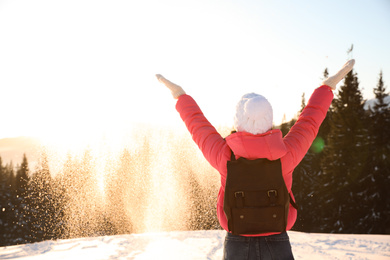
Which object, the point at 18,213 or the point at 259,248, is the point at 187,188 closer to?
the point at 18,213

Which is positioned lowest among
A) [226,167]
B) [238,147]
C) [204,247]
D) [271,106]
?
[204,247]

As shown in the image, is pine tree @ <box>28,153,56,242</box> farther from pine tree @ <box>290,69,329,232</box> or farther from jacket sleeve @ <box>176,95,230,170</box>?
jacket sleeve @ <box>176,95,230,170</box>

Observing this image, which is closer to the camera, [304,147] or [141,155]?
[304,147]

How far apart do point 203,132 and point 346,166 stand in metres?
26.8

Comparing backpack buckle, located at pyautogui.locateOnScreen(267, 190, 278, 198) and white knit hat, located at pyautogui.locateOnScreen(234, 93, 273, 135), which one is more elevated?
white knit hat, located at pyautogui.locateOnScreen(234, 93, 273, 135)

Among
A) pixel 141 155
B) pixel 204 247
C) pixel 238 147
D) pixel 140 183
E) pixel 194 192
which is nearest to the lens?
pixel 238 147

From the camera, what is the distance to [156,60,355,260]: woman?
72.9 inches

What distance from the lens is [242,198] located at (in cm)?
195

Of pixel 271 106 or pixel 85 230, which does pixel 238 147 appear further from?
pixel 85 230

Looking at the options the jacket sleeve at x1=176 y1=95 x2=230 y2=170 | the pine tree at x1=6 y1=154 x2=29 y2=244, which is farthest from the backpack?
the pine tree at x1=6 y1=154 x2=29 y2=244

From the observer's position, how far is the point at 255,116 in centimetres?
188

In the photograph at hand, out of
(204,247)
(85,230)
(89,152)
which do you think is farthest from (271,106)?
(85,230)

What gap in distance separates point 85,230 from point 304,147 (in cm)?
5089

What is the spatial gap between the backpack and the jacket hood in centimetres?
6
